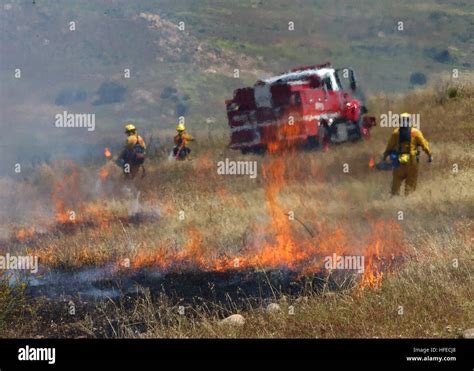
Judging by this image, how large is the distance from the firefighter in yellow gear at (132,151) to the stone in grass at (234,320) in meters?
10.3

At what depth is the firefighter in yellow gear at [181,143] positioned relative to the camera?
77.5 ft

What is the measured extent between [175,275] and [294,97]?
7637 millimetres

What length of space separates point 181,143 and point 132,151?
84.5 inches

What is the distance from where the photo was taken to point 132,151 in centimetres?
2211

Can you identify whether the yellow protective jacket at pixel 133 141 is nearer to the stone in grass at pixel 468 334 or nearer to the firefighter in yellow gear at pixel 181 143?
the firefighter in yellow gear at pixel 181 143

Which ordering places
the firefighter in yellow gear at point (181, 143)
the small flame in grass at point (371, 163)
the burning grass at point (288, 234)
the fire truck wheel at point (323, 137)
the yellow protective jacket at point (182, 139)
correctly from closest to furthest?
the burning grass at point (288, 234) → the small flame in grass at point (371, 163) → the fire truck wheel at point (323, 137) → the firefighter in yellow gear at point (181, 143) → the yellow protective jacket at point (182, 139)

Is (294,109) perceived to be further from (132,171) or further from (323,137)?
(132,171)

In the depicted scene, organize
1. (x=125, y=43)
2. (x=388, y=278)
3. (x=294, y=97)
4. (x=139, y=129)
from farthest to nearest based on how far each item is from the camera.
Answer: (x=125, y=43) → (x=139, y=129) → (x=294, y=97) → (x=388, y=278)

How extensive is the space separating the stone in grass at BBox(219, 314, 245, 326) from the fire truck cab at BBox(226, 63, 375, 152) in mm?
10750

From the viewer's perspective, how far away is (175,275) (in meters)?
16.6

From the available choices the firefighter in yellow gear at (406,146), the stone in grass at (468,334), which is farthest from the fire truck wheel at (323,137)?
the stone in grass at (468,334)
